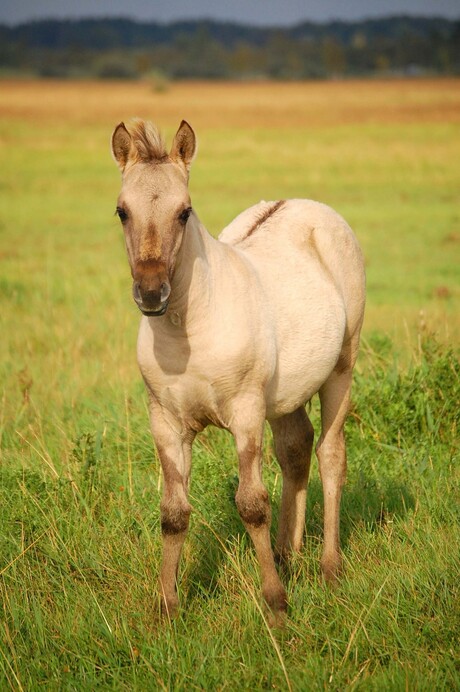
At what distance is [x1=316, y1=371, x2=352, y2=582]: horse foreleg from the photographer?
4.88 metres

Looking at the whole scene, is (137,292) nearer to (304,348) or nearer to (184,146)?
(184,146)

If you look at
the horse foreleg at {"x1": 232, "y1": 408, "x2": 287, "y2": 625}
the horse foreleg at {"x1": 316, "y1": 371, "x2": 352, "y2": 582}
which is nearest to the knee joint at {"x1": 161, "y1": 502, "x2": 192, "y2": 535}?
the horse foreleg at {"x1": 232, "y1": 408, "x2": 287, "y2": 625}

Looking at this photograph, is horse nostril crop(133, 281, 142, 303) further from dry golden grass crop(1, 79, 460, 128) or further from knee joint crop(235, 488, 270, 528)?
dry golden grass crop(1, 79, 460, 128)

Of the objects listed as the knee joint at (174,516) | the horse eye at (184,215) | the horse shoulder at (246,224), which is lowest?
the knee joint at (174,516)

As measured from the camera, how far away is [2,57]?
17088cm

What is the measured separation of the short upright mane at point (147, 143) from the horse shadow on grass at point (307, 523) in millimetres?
1836

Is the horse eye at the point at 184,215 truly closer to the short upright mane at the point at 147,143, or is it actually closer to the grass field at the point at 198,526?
the short upright mane at the point at 147,143

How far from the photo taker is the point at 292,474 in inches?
200

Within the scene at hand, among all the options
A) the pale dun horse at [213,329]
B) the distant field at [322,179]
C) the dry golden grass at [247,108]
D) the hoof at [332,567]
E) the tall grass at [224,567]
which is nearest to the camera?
the tall grass at [224,567]

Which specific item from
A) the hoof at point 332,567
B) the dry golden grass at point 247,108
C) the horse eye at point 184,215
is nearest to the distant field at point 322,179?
the dry golden grass at point 247,108

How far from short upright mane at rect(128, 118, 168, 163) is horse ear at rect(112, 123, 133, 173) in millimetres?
39

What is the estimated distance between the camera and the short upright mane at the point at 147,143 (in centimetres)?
391

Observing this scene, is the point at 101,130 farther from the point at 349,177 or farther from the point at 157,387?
the point at 157,387

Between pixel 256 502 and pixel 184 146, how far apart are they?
161 cm
